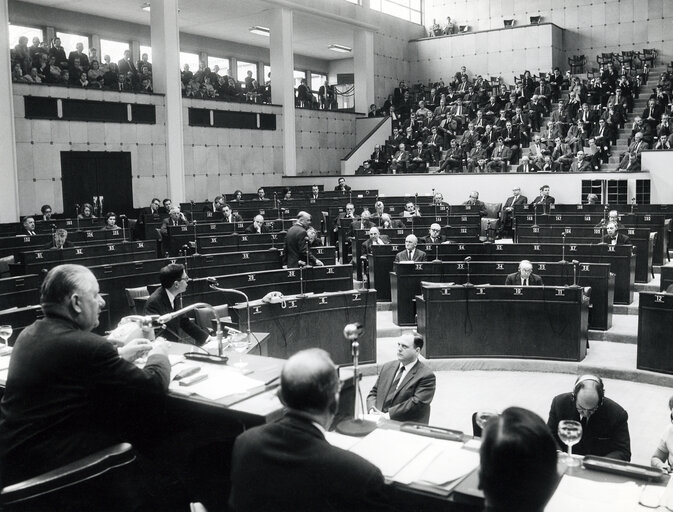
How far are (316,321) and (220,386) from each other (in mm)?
5360

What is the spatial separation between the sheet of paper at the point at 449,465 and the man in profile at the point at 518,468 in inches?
20.7

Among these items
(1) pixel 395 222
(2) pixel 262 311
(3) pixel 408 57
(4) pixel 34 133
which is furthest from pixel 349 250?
(3) pixel 408 57

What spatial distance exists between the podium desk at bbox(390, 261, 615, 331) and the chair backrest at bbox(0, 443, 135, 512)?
731cm

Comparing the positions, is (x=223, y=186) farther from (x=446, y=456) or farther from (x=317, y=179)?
(x=446, y=456)

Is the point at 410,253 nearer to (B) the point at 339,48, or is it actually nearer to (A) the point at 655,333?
(A) the point at 655,333

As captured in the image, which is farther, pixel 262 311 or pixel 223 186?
pixel 223 186

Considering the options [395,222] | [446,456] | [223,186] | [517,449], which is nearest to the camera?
[517,449]

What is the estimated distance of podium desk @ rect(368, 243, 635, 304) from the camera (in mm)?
10227

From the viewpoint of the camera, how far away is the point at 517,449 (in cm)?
182

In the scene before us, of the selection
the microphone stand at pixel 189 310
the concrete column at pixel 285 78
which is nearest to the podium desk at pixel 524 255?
the microphone stand at pixel 189 310

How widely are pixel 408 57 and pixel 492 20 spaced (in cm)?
354

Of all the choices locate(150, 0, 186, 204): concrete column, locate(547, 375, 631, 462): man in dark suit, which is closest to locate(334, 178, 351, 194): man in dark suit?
locate(150, 0, 186, 204): concrete column

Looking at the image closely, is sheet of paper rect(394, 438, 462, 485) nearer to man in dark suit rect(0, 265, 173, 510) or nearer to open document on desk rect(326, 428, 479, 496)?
open document on desk rect(326, 428, 479, 496)

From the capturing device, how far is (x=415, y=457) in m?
2.57
